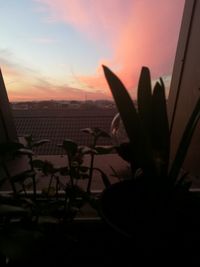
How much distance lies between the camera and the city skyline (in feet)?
Result: 5.04

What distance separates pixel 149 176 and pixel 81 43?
1.08 meters

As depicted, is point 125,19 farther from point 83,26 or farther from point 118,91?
point 118,91

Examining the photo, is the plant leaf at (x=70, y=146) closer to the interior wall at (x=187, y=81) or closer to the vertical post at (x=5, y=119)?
the interior wall at (x=187, y=81)

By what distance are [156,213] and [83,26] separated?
116cm

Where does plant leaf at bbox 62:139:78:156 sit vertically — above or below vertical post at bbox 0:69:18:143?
above

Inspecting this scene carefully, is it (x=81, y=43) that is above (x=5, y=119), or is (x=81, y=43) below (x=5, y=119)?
above

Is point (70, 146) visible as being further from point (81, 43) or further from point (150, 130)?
point (81, 43)

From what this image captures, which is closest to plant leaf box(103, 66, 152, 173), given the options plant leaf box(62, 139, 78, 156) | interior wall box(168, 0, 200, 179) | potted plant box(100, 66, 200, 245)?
potted plant box(100, 66, 200, 245)

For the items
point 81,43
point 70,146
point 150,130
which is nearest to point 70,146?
point 70,146

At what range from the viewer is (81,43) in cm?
162

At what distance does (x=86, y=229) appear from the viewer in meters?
1.10

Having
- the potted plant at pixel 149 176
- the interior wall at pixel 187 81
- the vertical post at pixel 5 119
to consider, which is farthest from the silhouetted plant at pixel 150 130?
the vertical post at pixel 5 119

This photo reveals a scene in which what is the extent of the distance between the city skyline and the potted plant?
0.72m

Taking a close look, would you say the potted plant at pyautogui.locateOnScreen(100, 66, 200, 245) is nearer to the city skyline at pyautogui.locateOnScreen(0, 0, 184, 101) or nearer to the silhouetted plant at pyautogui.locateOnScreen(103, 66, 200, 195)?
the silhouetted plant at pyautogui.locateOnScreen(103, 66, 200, 195)
